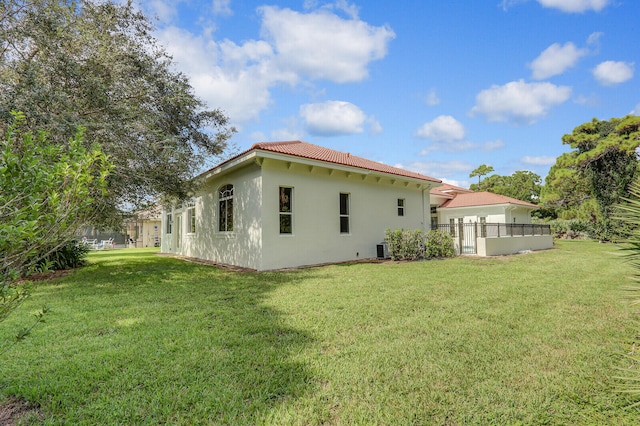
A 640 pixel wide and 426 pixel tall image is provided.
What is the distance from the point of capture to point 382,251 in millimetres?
13617

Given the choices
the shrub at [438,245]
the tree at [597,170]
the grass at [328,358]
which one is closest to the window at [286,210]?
the grass at [328,358]

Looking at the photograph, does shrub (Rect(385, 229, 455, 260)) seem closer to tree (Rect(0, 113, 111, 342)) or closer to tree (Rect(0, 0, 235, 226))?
tree (Rect(0, 0, 235, 226))

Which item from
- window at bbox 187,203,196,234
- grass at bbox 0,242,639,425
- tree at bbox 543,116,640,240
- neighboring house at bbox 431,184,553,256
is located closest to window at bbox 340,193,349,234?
neighboring house at bbox 431,184,553,256

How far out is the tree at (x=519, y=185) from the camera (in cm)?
4431

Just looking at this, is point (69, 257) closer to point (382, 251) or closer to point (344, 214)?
point (344, 214)

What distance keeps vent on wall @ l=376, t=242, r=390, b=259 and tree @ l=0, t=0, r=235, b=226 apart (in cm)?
817

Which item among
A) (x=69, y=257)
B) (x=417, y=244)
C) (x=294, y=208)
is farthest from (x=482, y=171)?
(x=69, y=257)

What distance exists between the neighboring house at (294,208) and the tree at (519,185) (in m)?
36.9

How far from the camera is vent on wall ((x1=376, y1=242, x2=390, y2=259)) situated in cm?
1358

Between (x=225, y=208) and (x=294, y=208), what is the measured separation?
11.8 ft

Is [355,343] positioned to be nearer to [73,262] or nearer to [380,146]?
[380,146]

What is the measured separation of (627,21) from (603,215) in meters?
18.7

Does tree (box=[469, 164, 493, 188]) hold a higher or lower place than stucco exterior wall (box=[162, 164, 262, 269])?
higher

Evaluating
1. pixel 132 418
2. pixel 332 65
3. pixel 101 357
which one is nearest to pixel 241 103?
pixel 332 65
